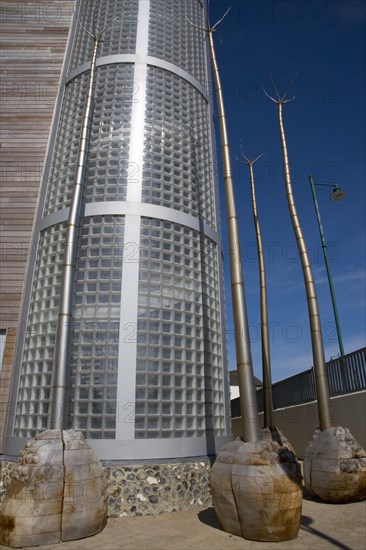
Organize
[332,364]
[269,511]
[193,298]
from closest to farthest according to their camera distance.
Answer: [269,511], [193,298], [332,364]

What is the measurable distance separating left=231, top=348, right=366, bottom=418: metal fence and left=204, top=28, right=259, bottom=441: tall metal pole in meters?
5.67

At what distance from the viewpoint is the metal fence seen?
1099 centimetres

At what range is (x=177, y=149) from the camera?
10.9m

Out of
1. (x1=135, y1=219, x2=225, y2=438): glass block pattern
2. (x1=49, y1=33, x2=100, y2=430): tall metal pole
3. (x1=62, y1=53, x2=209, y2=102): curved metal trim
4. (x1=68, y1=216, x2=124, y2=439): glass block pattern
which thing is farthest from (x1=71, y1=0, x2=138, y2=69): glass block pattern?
(x1=135, y1=219, x2=225, y2=438): glass block pattern

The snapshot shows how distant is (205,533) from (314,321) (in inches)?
211

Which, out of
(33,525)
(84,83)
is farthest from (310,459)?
(84,83)

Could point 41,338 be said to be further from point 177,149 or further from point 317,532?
point 317,532

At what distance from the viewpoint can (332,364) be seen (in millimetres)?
12672

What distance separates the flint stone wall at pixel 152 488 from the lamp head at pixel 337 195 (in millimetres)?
13513

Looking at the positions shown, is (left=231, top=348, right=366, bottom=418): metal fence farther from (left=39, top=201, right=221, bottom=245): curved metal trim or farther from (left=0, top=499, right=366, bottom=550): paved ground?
(left=39, top=201, right=221, bottom=245): curved metal trim

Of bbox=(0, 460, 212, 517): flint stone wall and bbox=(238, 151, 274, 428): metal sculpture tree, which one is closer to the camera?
bbox=(0, 460, 212, 517): flint stone wall

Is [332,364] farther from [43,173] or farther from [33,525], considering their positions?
[43,173]

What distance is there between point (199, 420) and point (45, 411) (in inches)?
129

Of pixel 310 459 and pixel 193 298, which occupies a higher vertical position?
pixel 193 298
